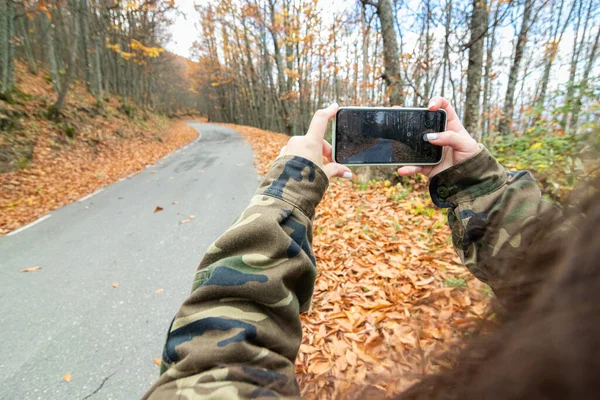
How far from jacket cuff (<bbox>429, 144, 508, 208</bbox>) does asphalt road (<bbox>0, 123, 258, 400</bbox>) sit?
2571 mm

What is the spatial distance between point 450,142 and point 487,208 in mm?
410

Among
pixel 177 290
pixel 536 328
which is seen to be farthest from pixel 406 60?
pixel 536 328

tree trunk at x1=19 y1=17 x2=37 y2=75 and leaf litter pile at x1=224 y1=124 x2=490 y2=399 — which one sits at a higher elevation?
tree trunk at x1=19 y1=17 x2=37 y2=75

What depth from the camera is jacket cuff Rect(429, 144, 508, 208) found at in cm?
127

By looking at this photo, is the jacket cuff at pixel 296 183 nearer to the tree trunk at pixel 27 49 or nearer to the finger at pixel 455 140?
the finger at pixel 455 140

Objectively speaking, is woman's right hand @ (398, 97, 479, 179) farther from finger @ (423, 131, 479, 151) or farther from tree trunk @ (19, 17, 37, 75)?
tree trunk @ (19, 17, 37, 75)

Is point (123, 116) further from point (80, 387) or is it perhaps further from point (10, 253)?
point (80, 387)

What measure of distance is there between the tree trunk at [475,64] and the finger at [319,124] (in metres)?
5.33

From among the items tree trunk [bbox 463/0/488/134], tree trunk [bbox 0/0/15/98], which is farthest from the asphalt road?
tree trunk [bbox 0/0/15/98]

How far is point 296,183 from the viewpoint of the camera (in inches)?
45.0

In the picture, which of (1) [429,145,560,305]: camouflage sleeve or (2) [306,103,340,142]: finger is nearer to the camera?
(1) [429,145,560,305]: camouflage sleeve

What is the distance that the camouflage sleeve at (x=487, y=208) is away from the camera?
105 cm

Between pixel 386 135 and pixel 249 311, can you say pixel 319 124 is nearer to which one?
pixel 386 135

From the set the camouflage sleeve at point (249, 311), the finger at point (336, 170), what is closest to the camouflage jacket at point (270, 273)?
the camouflage sleeve at point (249, 311)
